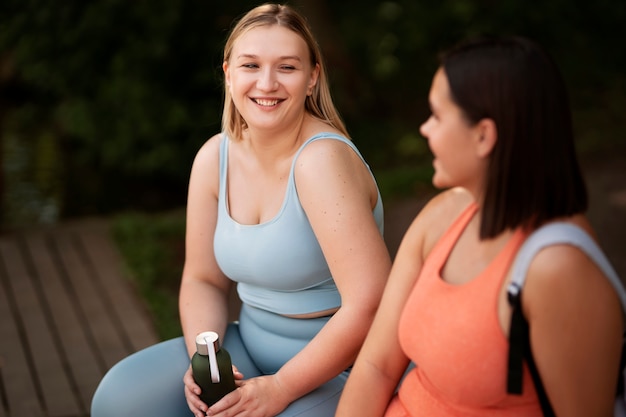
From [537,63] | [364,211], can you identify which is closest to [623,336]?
[537,63]

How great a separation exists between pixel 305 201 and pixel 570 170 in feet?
2.35

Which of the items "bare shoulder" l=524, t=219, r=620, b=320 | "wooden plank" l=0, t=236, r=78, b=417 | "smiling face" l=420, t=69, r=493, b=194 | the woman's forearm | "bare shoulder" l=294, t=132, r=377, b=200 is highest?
"smiling face" l=420, t=69, r=493, b=194

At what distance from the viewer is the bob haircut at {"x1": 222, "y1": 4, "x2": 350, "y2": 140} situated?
6.81 ft

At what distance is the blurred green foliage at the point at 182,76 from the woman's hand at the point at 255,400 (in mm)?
3214

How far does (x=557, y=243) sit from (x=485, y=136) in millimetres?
217

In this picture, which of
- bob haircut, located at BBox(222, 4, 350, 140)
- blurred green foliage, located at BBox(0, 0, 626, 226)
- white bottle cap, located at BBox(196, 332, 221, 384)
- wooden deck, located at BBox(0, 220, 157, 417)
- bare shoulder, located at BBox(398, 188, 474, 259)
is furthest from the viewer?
blurred green foliage, located at BBox(0, 0, 626, 226)

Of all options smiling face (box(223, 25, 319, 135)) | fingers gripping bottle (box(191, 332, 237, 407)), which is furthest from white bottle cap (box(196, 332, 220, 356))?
smiling face (box(223, 25, 319, 135))

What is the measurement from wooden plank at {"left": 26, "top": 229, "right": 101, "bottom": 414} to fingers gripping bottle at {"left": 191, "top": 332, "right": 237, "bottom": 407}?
150cm

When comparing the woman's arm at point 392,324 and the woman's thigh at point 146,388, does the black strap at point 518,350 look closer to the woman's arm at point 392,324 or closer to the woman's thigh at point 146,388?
the woman's arm at point 392,324

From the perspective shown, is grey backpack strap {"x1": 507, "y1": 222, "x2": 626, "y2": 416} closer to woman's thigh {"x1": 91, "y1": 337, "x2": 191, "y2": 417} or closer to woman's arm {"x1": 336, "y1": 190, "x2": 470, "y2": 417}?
woman's arm {"x1": 336, "y1": 190, "x2": 470, "y2": 417}

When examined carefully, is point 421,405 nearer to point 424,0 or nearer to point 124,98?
point 124,98

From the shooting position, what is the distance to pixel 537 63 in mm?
1401

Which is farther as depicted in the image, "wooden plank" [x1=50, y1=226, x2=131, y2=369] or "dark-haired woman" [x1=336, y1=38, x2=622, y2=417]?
"wooden plank" [x1=50, y1=226, x2=131, y2=369]

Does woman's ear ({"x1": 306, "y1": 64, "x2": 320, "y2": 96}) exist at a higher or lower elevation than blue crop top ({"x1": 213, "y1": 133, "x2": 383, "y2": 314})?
higher
